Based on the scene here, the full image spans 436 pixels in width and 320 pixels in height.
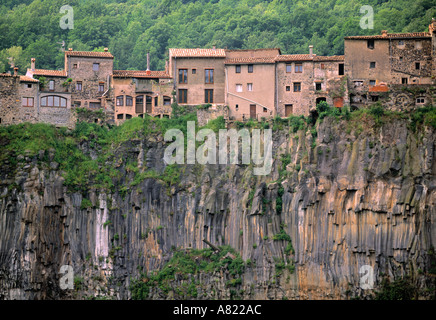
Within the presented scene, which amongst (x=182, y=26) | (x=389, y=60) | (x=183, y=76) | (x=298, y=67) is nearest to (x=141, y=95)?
(x=183, y=76)

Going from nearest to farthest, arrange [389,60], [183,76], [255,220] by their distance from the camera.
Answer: [255,220] < [389,60] < [183,76]

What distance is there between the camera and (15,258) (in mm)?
106188

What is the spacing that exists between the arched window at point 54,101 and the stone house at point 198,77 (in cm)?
1151

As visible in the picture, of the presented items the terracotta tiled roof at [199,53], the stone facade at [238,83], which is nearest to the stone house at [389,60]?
the stone facade at [238,83]

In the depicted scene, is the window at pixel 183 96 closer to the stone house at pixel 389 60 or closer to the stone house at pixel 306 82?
the stone house at pixel 306 82

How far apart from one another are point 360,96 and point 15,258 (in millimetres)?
37270

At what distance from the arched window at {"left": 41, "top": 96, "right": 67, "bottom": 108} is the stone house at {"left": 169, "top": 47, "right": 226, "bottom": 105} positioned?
1151 cm

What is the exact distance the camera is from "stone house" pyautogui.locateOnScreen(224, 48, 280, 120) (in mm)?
115312

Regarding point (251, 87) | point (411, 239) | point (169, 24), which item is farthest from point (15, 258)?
point (169, 24)

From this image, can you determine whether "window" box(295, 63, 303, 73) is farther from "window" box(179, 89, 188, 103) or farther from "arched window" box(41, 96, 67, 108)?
"arched window" box(41, 96, 67, 108)

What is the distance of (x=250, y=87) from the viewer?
381ft

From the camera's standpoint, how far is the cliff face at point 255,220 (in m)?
104

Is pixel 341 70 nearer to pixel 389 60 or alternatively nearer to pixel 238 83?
pixel 389 60

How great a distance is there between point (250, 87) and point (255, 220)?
15440 millimetres
